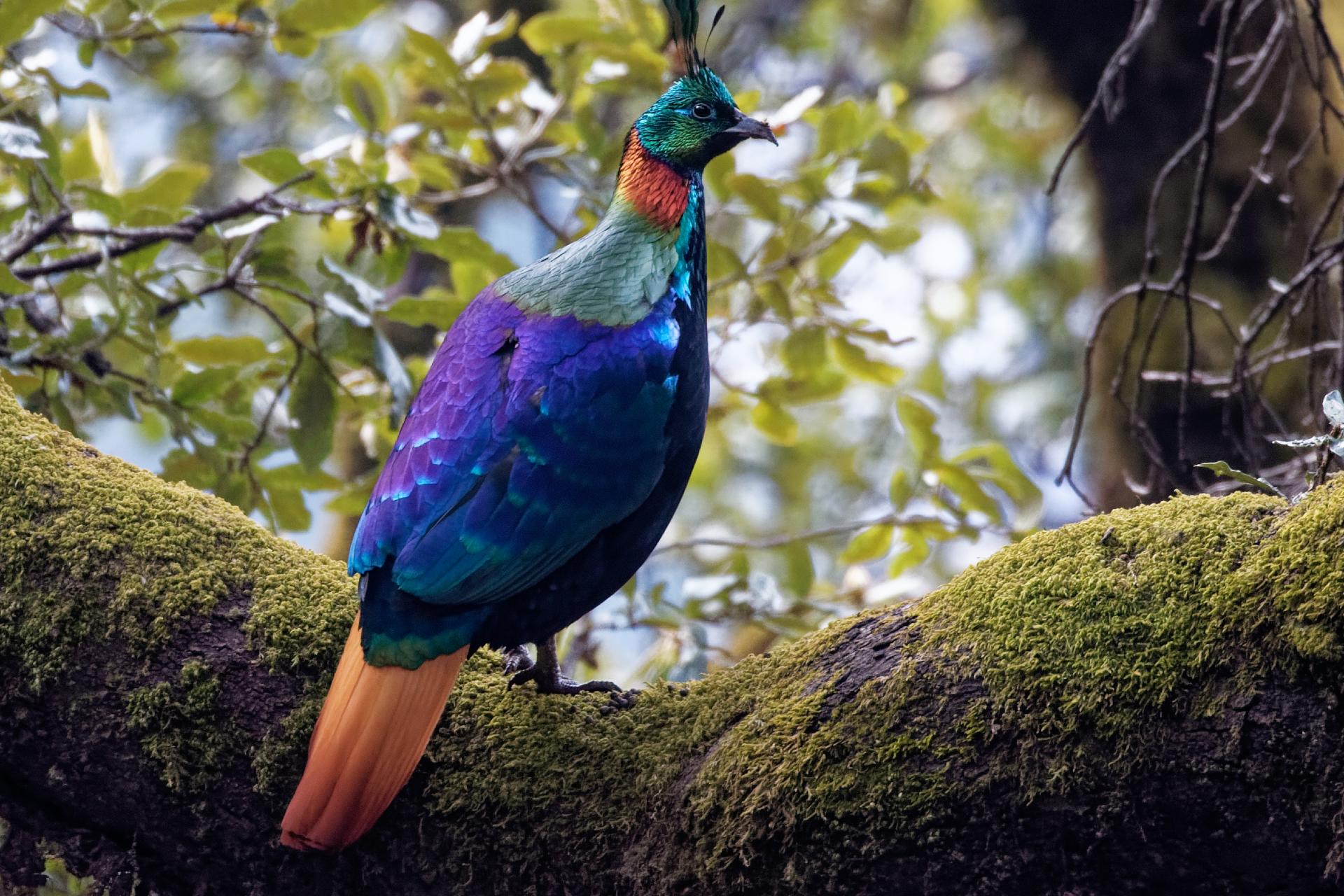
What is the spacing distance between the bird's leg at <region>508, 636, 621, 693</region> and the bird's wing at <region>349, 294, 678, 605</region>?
14cm

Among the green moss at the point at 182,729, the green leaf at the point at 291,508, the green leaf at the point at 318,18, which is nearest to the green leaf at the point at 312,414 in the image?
the green leaf at the point at 291,508

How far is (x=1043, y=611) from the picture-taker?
5.79 feet

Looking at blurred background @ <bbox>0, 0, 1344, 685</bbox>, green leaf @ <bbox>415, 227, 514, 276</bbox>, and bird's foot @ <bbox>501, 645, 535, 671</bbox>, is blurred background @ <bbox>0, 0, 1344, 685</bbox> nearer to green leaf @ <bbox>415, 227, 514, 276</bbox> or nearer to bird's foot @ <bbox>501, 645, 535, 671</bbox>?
green leaf @ <bbox>415, 227, 514, 276</bbox>

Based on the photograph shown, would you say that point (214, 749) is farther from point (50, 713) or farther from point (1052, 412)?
point (1052, 412)

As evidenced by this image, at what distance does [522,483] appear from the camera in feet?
7.16

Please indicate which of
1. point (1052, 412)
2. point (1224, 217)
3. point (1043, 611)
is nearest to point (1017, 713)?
point (1043, 611)

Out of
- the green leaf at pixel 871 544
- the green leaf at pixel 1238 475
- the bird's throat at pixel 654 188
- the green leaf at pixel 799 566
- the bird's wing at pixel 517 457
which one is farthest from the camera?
the green leaf at pixel 799 566

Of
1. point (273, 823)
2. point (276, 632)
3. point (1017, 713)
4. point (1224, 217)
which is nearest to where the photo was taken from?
point (1017, 713)

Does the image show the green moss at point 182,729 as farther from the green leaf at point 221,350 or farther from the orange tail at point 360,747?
the green leaf at point 221,350

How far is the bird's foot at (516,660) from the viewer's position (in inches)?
93.1

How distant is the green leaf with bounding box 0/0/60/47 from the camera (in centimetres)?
269

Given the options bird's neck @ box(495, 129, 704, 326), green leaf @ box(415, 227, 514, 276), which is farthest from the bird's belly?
green leaf @ box(415, 227, 514, 276)

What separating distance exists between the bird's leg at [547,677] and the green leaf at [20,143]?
1.60m

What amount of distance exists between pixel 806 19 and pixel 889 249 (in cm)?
479
